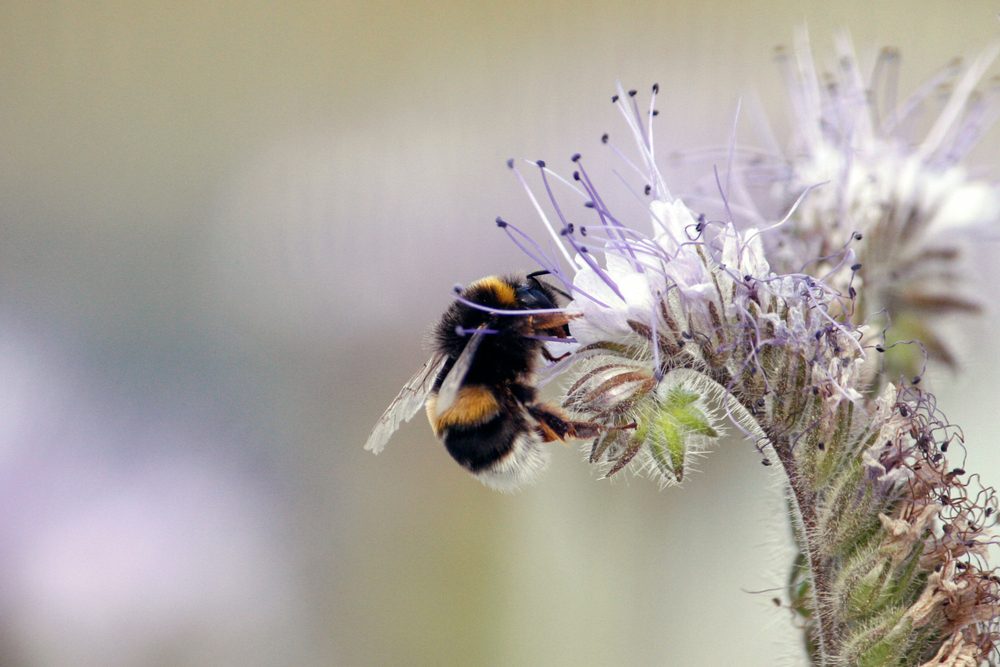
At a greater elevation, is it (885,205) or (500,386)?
(885,205)

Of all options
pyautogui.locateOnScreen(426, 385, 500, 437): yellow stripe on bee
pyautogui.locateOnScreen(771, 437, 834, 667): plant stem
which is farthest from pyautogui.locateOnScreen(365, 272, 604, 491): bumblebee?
pyautogui.locateOnScreen(771, 437, 834, 667): plant stem

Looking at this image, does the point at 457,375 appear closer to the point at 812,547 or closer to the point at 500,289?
the point at 500,289

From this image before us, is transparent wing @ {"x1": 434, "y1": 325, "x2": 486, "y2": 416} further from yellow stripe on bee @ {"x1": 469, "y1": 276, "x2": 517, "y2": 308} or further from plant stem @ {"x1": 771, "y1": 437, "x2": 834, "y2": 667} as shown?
plant stem @ {"x1": 771, "y1": 437, "x2": 834, "y2": 667}

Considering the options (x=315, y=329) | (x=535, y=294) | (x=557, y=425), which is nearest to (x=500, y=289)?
(x=535, y=294)

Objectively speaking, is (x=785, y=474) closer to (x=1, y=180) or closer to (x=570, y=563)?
(x=570, y=563)

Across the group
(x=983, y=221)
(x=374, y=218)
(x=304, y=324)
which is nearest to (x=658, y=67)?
(x=374, y=218)

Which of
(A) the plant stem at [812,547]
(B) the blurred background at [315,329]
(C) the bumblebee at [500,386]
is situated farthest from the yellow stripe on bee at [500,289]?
(B) the blurred background at [315,329]
